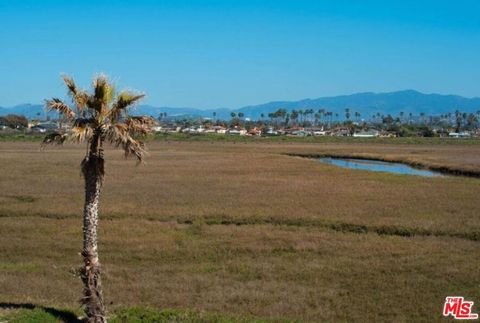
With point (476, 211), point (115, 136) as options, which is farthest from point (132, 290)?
point (476, 211)

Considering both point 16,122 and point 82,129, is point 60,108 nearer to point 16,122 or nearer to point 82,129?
point 82,129

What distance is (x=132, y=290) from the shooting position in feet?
57.3

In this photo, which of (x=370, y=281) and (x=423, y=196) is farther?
(x=423, y=196)

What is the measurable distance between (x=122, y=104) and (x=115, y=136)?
0.82m

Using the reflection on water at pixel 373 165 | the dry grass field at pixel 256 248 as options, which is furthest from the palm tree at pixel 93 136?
the reflection on water at pixel 373 165

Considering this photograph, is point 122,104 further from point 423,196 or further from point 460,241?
point 423,196

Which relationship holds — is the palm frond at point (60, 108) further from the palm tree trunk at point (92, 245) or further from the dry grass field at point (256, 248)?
the dry grass field at point (256, 248)

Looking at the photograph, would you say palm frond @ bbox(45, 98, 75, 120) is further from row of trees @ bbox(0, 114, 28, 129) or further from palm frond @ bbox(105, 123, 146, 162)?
row of trees @ bbox(0, 114, 28, 129)

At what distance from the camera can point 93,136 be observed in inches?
526

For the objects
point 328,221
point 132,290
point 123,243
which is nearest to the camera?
point 132,290

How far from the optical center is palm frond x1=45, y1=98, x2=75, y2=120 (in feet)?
43.8

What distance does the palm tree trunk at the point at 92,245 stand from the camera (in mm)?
13133

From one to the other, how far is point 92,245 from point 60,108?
3466 millimetres

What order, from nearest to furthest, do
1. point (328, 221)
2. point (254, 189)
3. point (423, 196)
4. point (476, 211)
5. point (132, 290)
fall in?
point (132, 290), point (328, 221), point (476, 211), point (423, 196), point (254, 189)
